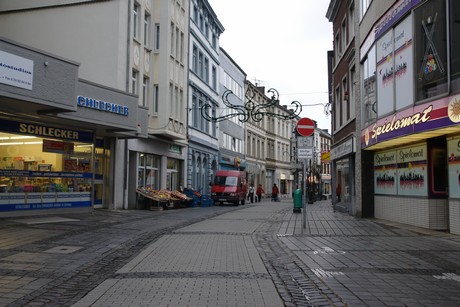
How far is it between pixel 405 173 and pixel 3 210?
12833 millimetres

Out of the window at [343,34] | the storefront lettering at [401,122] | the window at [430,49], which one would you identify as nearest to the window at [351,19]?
the window at [343,34]

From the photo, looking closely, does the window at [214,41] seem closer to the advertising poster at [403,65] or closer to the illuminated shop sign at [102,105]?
the illuminated shop sign at [102,105]

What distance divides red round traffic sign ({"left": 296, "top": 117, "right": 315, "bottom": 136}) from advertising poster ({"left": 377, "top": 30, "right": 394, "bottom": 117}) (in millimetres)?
2531

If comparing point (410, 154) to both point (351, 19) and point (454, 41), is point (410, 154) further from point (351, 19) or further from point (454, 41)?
point (351, 19)

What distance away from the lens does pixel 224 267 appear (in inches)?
314

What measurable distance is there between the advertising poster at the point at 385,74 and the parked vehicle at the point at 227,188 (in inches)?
727

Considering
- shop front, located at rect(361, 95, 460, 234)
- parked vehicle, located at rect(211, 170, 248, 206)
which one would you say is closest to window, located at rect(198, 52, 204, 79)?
parked vehicle, located at rect(211, 170, 248, 206)

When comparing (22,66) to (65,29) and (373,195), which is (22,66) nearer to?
(65,29)

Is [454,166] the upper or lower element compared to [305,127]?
lower

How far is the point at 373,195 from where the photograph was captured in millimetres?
18453

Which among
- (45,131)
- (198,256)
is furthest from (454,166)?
(45,131)

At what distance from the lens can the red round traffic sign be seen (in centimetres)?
1401

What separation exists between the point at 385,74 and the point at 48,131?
11.7m

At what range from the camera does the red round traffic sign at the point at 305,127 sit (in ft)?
46.0
